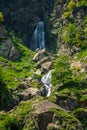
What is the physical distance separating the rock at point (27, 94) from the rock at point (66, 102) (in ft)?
45.4

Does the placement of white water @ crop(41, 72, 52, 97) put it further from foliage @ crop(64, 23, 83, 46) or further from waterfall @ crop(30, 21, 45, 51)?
waterfall @ crop(30, 21, 45, 51)

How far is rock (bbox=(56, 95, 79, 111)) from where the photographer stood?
77.8 m

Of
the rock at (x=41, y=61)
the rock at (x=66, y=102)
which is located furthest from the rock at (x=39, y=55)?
the rock at (x=66, y=102)

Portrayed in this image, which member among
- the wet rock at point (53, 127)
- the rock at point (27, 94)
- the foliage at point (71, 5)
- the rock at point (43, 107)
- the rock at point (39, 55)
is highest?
the foliage at point (71, 5)

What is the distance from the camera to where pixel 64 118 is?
202ft

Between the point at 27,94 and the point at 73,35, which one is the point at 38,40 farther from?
the point at 27,94

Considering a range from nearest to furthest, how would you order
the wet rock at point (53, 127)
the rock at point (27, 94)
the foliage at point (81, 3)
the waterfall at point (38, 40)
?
the wet rock at point (53, 127) < the rock at point (27, 94) < the waterfall at point (38, 40) < the foliage at point (81, 3)

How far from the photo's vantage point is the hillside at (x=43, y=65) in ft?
209

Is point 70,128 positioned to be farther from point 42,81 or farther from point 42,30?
point 42,30

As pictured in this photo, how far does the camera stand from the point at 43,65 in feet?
390

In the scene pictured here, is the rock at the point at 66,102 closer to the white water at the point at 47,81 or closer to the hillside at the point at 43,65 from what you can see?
the hillside at the point at 43,65

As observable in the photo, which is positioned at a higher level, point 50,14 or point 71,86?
point 50,14

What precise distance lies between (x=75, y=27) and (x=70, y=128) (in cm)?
8562

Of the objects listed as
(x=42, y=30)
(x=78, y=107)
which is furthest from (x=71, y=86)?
(x=42, y=30)
